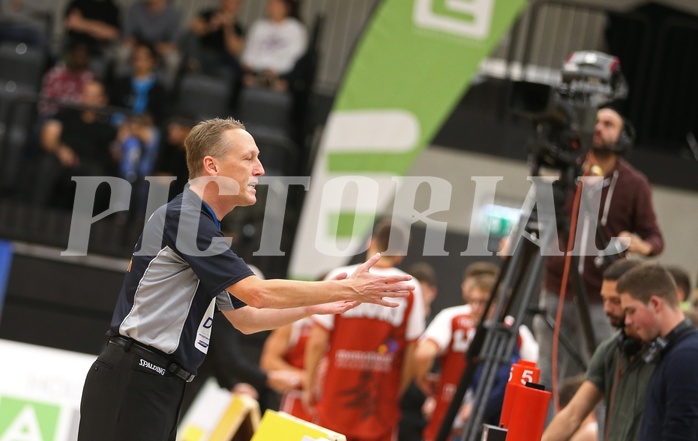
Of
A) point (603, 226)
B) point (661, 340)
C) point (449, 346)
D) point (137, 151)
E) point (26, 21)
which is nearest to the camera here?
point (661, 340)

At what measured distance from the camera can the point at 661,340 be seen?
4.61 m

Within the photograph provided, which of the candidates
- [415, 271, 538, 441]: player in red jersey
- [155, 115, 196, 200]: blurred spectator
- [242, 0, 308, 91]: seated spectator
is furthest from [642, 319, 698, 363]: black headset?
[242, 0, 308, 91]: seated spectator

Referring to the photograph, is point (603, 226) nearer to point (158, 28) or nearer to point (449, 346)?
point (449, 346)

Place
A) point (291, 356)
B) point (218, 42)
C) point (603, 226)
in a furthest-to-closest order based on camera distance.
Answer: point (218, 42)
point (291, 356)
point (603, 226)

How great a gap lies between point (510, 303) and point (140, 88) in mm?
5223

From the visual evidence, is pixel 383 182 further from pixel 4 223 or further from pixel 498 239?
pixel 4 223

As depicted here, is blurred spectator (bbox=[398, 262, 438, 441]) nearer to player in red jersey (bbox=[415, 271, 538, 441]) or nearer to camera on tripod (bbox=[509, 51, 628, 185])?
player in red jersey (bbox=[415, 271, 538, 441])

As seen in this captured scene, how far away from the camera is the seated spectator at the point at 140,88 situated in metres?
9.70

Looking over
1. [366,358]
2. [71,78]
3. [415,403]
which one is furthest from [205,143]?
[71,78]

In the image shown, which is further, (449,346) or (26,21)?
(26,21)

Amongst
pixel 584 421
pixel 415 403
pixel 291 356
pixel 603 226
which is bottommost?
pixel 415 403

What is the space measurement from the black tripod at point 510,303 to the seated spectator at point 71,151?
175 inches

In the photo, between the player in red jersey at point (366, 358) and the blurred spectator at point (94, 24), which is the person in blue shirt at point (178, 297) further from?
the blurred spectator at point (94, 24)

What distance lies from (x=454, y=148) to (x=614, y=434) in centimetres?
574
